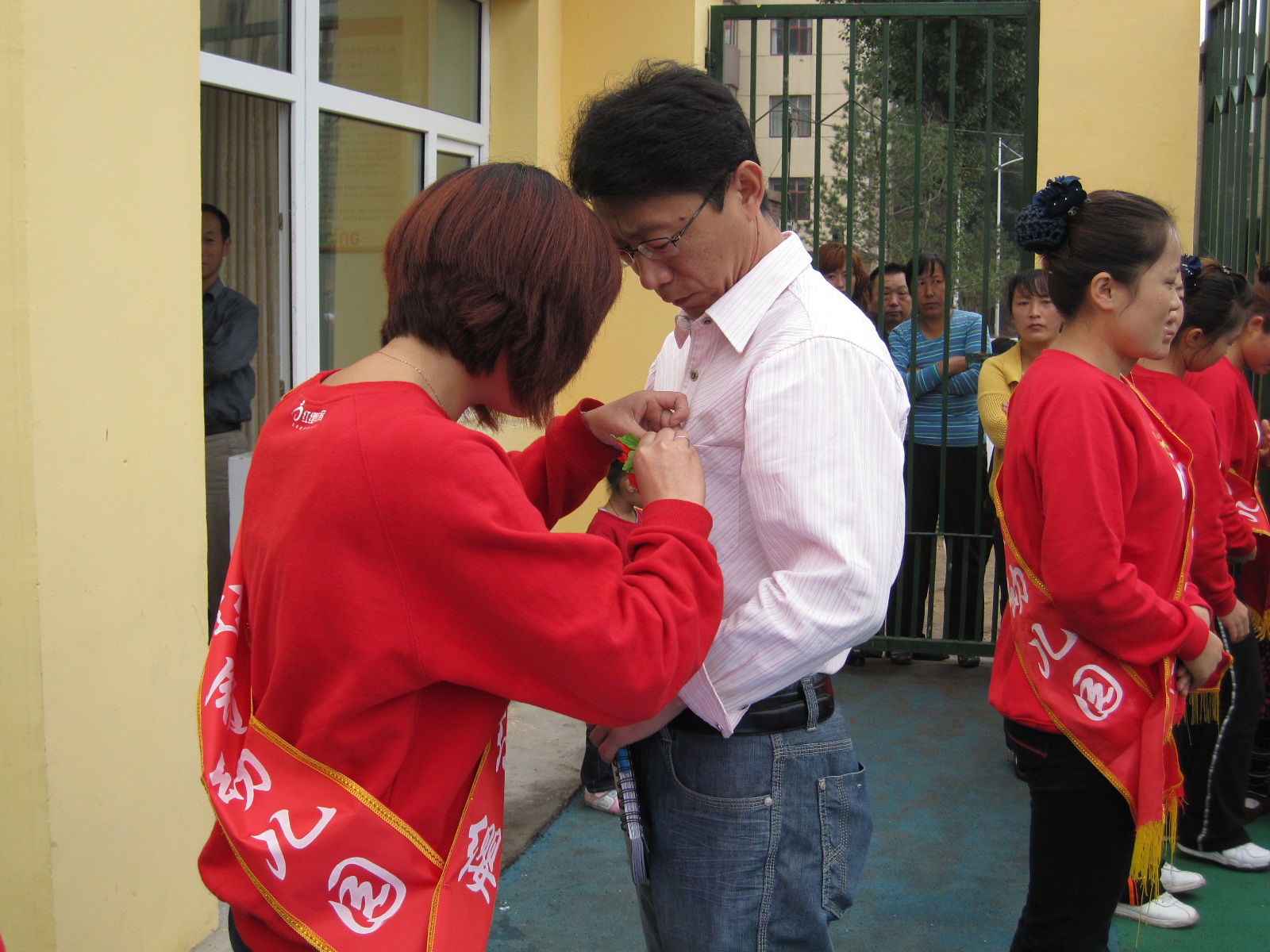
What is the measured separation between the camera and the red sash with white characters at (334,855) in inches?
48.9

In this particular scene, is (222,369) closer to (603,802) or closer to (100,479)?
(100,479)

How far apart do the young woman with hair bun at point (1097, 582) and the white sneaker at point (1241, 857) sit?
5.10 feet

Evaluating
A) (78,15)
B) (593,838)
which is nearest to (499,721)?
(78,15)

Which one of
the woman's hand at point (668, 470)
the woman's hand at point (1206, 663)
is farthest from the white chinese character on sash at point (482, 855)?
the woman's hand at point (1206, 663)

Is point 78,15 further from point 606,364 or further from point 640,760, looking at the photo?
point 606,364

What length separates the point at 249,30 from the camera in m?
3.82

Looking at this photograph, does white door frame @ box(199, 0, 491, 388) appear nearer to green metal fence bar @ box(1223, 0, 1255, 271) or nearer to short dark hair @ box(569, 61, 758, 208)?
short dark hair @ box(569, 61, 758, 208)

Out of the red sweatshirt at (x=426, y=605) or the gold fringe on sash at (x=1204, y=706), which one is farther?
the gold fringe on sash at (x=1204, y=706)

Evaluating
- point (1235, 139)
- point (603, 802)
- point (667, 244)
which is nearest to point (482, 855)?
point (667, 244)

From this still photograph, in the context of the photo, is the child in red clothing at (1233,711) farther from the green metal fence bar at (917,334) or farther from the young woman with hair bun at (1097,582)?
the green metal fence bar at (917,334)

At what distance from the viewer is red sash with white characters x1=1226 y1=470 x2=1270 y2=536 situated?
351cm

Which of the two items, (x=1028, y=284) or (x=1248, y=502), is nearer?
(x=1248, y=502)

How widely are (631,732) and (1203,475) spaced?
2.21 metres

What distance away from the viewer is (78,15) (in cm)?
226
